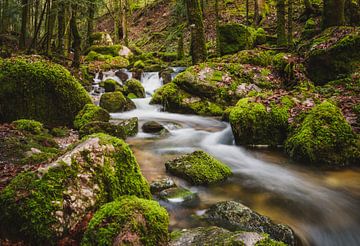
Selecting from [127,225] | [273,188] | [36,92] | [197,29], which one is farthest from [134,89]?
[127,225]

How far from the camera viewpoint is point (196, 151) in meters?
5.47

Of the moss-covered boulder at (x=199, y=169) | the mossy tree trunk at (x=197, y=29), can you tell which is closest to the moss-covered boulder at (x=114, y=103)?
the mossy tree trunk at (x=197, y=29)

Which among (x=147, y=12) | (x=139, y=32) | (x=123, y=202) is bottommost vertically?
(x=123, y=202)

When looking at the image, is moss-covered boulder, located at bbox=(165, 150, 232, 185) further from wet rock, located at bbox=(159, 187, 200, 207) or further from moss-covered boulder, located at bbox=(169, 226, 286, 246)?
moss-covered boulder, located at bbox=(169, 226, 286, 246)

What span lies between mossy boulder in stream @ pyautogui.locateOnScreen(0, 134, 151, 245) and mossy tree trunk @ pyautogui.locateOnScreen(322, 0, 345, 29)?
35.4ft

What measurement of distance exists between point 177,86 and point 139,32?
27015 millimetres

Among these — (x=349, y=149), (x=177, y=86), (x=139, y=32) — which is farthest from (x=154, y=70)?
(x=139, y=32)

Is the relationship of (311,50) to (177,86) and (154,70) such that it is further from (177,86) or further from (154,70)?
(154,70)

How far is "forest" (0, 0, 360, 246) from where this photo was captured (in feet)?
9.62

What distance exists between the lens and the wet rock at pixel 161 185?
453 cm

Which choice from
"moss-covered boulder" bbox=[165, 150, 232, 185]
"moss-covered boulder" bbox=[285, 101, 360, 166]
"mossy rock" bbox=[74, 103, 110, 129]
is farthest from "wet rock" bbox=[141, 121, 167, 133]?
"moss-covered boulder" bbox=[285, 101, 360, 166]

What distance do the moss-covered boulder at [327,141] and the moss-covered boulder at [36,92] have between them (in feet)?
18.0

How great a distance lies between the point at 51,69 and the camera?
730 cm

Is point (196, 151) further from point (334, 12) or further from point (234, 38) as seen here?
point (234, 38)
